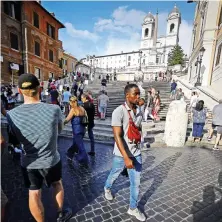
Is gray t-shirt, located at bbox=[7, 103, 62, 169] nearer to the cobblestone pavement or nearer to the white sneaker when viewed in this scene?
the cobblestone pavement

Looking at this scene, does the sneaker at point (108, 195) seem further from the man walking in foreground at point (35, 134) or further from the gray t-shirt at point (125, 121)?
the man walking in foreground at point (35, 134)

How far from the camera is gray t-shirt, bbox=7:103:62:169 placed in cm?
198

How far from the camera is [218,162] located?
529 centimetres

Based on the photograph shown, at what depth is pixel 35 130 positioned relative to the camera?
6.61 ft

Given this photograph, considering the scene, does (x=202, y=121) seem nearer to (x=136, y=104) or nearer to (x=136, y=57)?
(x=136, y=104)

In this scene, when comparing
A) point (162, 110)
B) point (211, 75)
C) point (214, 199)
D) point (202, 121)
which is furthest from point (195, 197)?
point (211, 75)

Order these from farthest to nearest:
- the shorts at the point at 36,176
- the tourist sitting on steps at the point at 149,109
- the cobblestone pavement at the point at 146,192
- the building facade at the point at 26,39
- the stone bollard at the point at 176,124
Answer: the building facade at the point at 26,39, the tourist sitting on steps at the point at 149,109, the stone bollard at the point at 176,124, the cobblestone pavement at the point at 146,192, the shorts at the point at 36,176

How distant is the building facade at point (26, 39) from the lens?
59.6 feet

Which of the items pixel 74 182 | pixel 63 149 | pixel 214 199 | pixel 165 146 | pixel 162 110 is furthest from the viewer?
pixel 162 110

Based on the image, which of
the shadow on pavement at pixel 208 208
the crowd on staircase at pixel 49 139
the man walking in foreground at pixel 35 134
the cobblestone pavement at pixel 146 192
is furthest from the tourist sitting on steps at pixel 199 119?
the man walking in foreground at pixel 35 134

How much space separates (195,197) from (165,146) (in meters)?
3.45

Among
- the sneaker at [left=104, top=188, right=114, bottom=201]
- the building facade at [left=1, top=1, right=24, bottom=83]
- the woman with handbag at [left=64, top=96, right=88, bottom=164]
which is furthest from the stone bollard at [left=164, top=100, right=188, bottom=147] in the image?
the building facade at [left=1, top=1, right=24, bottom=83]

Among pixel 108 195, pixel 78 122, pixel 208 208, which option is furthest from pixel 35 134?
pixel 208 208

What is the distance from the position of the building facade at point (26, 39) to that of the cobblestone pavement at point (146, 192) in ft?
57.5
